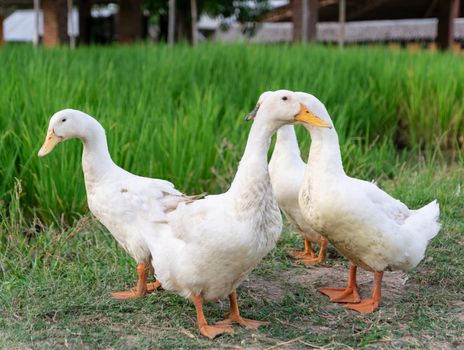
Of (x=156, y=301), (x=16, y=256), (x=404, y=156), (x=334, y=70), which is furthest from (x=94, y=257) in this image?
(x=334, y=70)

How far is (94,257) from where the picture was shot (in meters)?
3.18

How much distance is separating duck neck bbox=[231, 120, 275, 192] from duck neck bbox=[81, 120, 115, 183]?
0.64 m

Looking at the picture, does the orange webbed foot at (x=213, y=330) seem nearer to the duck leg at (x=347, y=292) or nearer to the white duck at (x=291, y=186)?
the duck leg at (x=347, y=292)

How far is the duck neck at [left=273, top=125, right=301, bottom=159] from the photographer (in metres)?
3.31

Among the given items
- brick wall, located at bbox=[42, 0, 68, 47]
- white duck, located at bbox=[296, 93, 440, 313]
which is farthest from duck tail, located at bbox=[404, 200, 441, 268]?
brick wall, located at bbox=[42, 0, 68, 47]

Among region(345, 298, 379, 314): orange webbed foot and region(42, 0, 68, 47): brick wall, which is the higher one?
region(42, 0, 68, 47): brick wall

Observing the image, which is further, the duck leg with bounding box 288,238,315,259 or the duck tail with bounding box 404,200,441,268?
the duck leg with bounding box 288,238,315,259

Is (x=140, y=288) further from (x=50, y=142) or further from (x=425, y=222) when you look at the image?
Answer: (x=425, y=222)

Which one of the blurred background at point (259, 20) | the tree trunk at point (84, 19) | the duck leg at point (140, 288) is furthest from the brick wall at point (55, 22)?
the duck leg at point (140, 288)

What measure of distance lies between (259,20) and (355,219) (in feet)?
37.5

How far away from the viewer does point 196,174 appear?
406 cm

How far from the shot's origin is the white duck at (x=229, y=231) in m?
2.30

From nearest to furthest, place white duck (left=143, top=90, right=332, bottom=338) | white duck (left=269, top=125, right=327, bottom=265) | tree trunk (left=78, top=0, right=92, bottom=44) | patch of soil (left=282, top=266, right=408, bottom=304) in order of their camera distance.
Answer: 1. white duck (left=143, top=90, right=332, bottom=338)
2. patch of soil (left=282, top=266, right=408, bottom=304)
3. white duck (left=269, top=125, right=327, bottom=265)
4. tree trunk (left=78, top=0, right=92, bottom=44)

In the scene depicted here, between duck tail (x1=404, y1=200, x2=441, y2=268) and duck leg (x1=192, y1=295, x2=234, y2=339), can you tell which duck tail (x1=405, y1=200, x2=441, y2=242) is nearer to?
duck tail (x1=404, y1=200, x2=441, y2=268)
